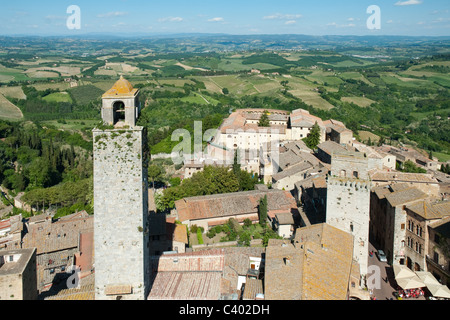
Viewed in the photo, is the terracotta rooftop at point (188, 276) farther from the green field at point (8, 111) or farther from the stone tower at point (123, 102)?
the green field at point (8, 111)

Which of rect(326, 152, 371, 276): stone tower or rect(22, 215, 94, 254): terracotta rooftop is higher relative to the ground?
rect(326, 152, 371, 276): stone tower

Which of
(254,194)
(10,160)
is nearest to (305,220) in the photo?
(254,194)

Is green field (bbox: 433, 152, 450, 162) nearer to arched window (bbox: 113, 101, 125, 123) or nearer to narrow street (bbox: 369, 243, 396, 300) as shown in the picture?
narrow street (bbox: 369, 243, 396, 300)

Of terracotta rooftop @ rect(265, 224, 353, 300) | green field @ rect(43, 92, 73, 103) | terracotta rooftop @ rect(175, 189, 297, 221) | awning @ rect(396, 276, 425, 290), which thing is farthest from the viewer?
green field @ rect(43, 92, 73, 103)

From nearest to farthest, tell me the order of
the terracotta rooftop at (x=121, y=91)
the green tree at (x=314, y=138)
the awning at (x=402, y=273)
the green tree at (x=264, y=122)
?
1. the terracotta rooftop at (x=121, y=91)
2. the awning at (x=402, y=273)
3. the green tree at (x=314, y=138)
4. the green tree at (x=264, y=122)

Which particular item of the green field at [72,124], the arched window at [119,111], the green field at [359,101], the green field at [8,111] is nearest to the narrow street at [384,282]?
the arched window at [119,111]

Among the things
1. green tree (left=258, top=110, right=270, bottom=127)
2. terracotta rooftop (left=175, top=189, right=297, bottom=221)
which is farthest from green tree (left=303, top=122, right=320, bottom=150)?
terracotta rooftop (left=175, top=189, right=297, bottom=221)
